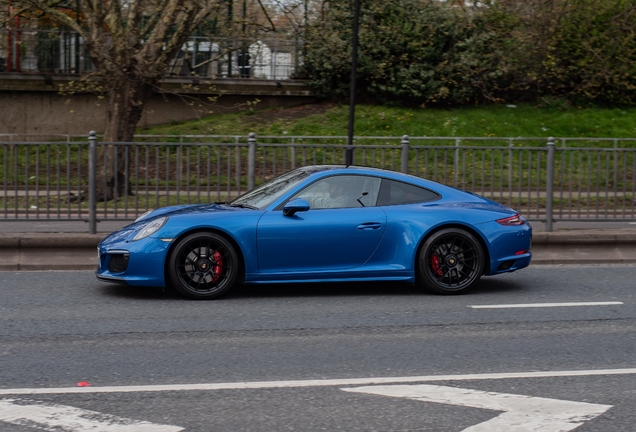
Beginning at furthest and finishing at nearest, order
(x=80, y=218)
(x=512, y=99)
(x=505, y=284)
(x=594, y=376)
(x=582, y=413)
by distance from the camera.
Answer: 1. (x=512, y=99)
2. (x=80, y=218)
3. (x=505, y=284)
4. (x=594, y=376)
5. (x=582, y=413)

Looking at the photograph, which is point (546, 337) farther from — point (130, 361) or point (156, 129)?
point (156, 129)

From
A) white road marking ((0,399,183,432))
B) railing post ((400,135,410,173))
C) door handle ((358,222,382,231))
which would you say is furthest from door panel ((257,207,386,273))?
white road marking ((0,399,183,432))

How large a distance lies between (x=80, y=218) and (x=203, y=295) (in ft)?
10.8

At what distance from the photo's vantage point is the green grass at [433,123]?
27859 mm

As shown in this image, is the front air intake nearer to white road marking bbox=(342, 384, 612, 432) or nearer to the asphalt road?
the asphalt road

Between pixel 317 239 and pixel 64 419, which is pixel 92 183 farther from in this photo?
pixel 64 419

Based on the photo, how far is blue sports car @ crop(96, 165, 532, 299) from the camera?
27.6ft

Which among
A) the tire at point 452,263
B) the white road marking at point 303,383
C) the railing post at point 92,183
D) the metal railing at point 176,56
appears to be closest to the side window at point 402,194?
the tire at point 452,263

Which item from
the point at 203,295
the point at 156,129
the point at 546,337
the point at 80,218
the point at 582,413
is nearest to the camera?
the point at 582,413

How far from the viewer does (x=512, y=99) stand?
3138 centimetres

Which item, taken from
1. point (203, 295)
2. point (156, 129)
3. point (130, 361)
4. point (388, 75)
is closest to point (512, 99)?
point (388, 75)

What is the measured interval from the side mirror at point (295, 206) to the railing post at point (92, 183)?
10.5 ft

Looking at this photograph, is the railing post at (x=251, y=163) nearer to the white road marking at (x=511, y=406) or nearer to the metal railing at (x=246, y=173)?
the metal railing at (x=246, y=173)

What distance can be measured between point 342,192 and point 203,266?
1588mm
